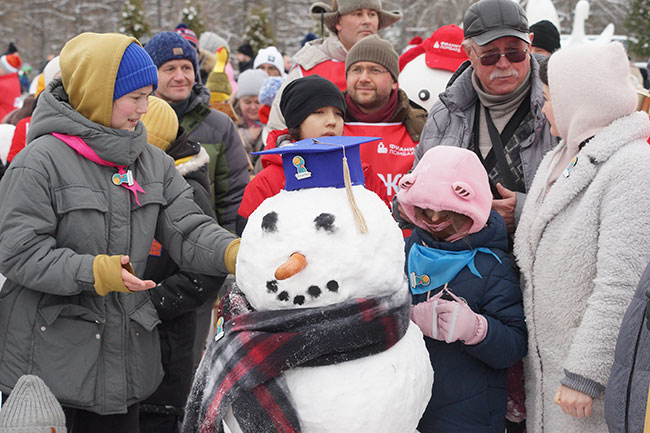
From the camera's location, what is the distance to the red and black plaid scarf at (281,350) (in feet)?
6.34

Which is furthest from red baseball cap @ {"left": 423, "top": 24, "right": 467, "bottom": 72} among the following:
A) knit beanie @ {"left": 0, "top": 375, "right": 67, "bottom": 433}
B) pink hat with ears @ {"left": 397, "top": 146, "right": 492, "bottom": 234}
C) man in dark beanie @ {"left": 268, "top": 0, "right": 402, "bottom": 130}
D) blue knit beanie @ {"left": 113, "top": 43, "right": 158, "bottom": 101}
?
knit beanie @ {"left": 0, "top": 375, "right": 67, "bottom": 433}

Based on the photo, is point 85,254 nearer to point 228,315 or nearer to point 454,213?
point 228,315

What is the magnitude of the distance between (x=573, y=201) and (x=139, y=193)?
5.20 feet

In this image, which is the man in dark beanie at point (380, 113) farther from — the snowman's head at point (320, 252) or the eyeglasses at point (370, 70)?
the snowman's head at point (320, 252)

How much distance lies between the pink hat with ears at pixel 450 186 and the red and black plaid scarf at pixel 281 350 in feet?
1.78

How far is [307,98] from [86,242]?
1.14m

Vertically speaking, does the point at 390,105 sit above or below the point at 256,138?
above

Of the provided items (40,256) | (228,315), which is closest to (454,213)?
(228,315)

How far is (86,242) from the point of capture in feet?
8.09

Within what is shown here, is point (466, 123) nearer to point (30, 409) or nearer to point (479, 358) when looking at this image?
point (479, 358)

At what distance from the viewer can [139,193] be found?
2.63m

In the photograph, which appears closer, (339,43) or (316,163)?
(316,163)

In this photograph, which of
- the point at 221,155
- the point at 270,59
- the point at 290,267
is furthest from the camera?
the point at 270,59

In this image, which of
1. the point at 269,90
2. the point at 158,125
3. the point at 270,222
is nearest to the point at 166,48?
the point at 158,125
